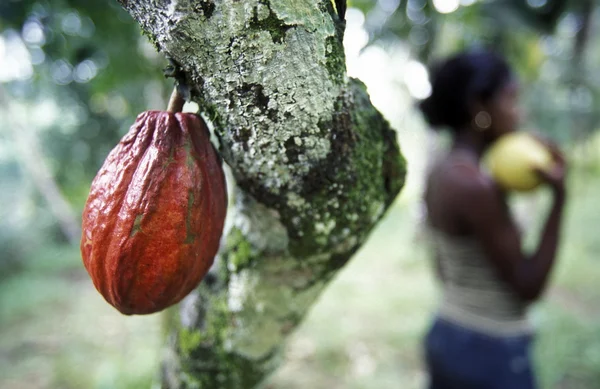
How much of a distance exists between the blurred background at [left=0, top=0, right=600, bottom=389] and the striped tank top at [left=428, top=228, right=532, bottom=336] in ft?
1.14

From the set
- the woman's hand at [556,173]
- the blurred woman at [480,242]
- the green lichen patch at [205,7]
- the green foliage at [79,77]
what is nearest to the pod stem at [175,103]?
the green lichen patch at [205,7]

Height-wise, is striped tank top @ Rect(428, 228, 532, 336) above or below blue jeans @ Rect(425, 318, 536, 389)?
above

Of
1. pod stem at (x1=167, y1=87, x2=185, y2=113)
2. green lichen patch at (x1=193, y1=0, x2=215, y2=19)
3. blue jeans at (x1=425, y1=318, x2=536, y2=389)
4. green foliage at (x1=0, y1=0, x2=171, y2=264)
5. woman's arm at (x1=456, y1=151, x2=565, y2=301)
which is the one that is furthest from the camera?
blue jeans at (x1=425, y1=318, x2=536, y2=389)

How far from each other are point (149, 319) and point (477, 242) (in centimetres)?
372

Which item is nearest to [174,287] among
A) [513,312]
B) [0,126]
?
[513,312]

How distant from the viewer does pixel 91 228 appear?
61 cm

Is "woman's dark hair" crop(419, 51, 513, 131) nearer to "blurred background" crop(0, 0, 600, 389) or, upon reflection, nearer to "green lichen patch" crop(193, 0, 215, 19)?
"blurred background" crop(0, 0, 600, 389)

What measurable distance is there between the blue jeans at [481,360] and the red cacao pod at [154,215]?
1.40m

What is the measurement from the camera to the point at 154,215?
588 millimetres

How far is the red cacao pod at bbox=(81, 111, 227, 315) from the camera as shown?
1.93 ft

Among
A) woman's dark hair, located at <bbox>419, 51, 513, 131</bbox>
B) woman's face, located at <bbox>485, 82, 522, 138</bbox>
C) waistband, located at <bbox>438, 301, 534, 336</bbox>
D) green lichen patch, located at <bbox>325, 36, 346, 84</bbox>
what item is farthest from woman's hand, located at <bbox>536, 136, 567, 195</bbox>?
green lichen patch, located at <bbox>325, 36, 346, 84</bbox>

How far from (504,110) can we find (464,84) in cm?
18

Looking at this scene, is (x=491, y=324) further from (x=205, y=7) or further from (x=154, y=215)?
(x=205, y=7)

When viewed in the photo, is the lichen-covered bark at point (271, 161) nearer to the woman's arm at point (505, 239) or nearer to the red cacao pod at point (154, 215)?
the red cacao pod at point (154, 215)
